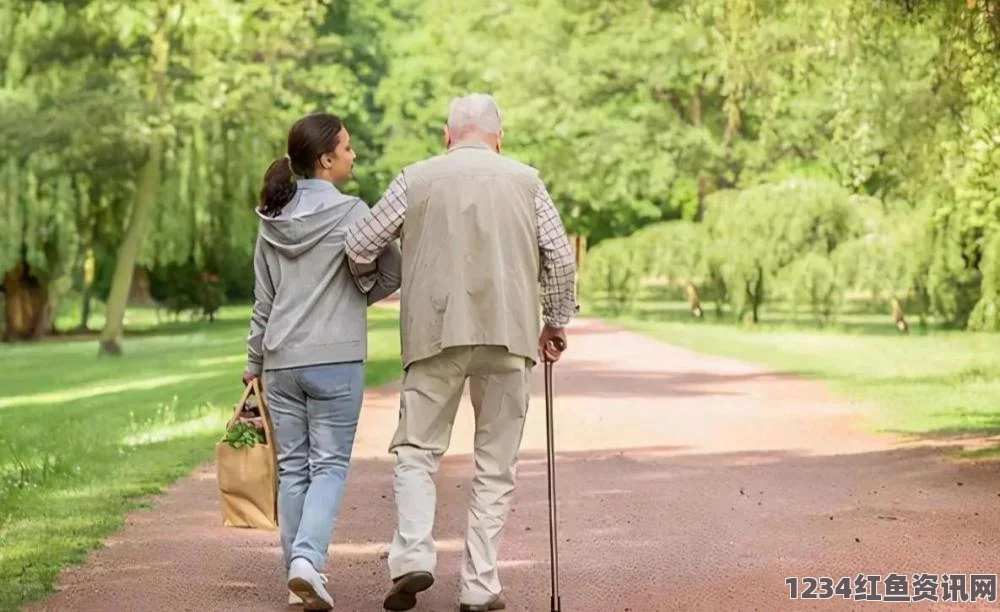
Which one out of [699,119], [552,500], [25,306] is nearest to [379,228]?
[552,500]

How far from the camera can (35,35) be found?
28.4 meters

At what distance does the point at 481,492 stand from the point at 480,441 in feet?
0.62

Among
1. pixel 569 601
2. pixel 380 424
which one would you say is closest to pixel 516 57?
pixel 380 424

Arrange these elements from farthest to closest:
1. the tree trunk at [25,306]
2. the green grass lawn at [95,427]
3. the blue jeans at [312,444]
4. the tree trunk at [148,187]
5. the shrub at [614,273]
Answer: the shrub at [614,273] → the tree trunk at [25,306] → the tree trunk at [148,187] → the green grass lawn at [95,427] → the blue jeans at [312,444]

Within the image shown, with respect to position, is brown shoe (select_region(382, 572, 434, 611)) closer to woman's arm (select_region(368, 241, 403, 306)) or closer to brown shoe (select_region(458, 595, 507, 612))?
brown shoe (select_region(458, 595, 507, 612))

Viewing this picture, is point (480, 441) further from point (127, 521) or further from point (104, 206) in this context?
point (104, 206)

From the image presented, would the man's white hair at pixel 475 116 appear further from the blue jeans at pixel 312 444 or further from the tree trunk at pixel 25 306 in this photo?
the tree trunk at pixel 25 306

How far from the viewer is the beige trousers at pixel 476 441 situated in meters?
6.89

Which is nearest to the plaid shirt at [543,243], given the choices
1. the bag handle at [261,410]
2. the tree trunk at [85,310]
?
the bag handle at [261,410]

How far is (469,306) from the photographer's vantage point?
682cm

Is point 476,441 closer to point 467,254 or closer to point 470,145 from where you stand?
point 467,254

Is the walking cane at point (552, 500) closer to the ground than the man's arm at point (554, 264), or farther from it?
closer to the ground

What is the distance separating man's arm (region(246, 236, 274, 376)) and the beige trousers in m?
0.56

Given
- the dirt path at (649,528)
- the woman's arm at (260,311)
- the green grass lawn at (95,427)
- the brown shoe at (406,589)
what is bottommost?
the green grass lawn at (95,427)
